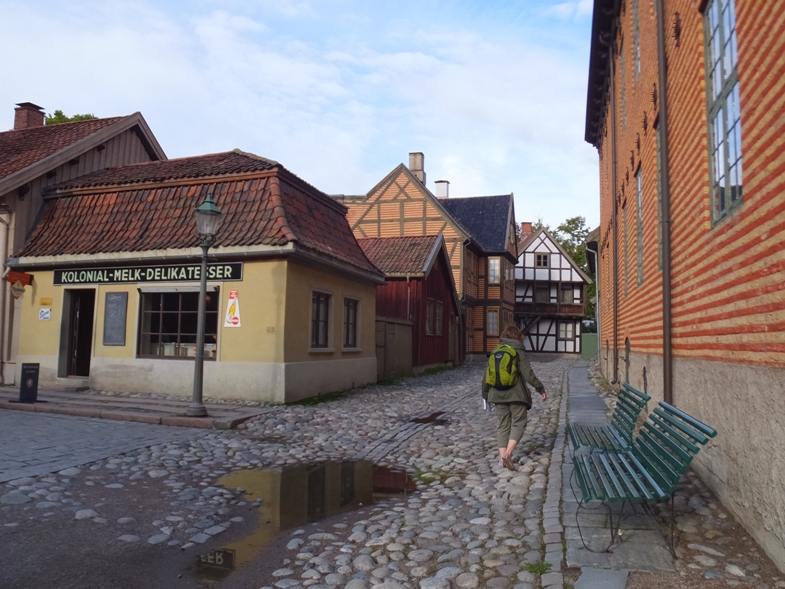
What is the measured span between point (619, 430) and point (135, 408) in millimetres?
7852

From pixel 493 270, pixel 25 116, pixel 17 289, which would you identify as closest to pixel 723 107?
pixel 17 289

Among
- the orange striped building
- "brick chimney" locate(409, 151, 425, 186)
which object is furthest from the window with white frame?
"brick chimney" locate(409, 151, 425, 186)

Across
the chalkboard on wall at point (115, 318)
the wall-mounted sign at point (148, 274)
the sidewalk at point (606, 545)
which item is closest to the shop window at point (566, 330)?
the wall-mounted sign at point (148, 274)

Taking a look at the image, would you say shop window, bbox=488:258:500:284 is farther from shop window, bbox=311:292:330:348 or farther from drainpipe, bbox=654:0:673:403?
drainpipe, bbox=654:0:673:403

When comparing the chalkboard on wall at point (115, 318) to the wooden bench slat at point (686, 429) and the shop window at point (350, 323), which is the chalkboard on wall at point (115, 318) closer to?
the shop window at point (350, 323)

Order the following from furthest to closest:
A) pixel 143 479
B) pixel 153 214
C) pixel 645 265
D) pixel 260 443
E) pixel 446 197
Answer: pixel 446 197, pixel 153 214, pixel 645 265, pixel 260 443, pixel 143 479

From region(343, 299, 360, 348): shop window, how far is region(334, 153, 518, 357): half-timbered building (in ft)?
50.9

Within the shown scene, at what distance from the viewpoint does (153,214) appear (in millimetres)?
13750

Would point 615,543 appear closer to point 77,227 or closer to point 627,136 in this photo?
point 627,136

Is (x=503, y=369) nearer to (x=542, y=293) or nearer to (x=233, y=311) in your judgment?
(x=233, y=311)

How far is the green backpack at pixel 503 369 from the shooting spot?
671cm

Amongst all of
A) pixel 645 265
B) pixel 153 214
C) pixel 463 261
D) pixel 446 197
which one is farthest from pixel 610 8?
pixel 446 197

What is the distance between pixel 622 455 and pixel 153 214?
11.3 meters

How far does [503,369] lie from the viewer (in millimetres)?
6719
